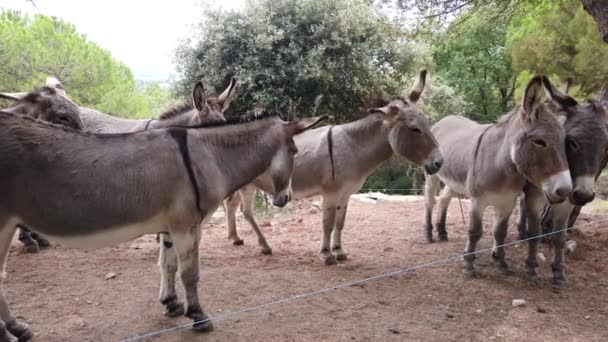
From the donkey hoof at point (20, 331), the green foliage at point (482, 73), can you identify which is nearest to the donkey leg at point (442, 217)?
the donkey hoof at point (20, 331)

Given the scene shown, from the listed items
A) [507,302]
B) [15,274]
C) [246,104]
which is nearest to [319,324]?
[507,302]

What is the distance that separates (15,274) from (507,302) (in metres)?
5.10

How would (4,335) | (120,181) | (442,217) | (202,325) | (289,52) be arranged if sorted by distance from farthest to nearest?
(289,52) < (442,217) < (202,325) < (4,335) < (120,181)

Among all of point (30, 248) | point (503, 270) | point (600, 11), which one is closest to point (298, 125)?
point (503, 270)

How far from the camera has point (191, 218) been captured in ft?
11.3

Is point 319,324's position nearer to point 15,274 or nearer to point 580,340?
point 580,340

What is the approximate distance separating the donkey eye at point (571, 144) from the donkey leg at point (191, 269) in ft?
11.1

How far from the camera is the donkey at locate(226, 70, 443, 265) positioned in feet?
16.6

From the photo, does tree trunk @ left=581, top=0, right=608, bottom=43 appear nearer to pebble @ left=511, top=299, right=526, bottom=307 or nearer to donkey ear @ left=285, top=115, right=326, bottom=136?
pebble @ left=511, top=299, right=526, bottom=307

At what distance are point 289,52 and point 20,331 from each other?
7522mm

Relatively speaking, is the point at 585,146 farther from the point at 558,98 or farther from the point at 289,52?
the point at 289,52

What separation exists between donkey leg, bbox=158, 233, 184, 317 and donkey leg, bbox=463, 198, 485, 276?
3.01 metres

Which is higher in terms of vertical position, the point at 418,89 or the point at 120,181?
the point at 418,89

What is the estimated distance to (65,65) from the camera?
50.5 feet
